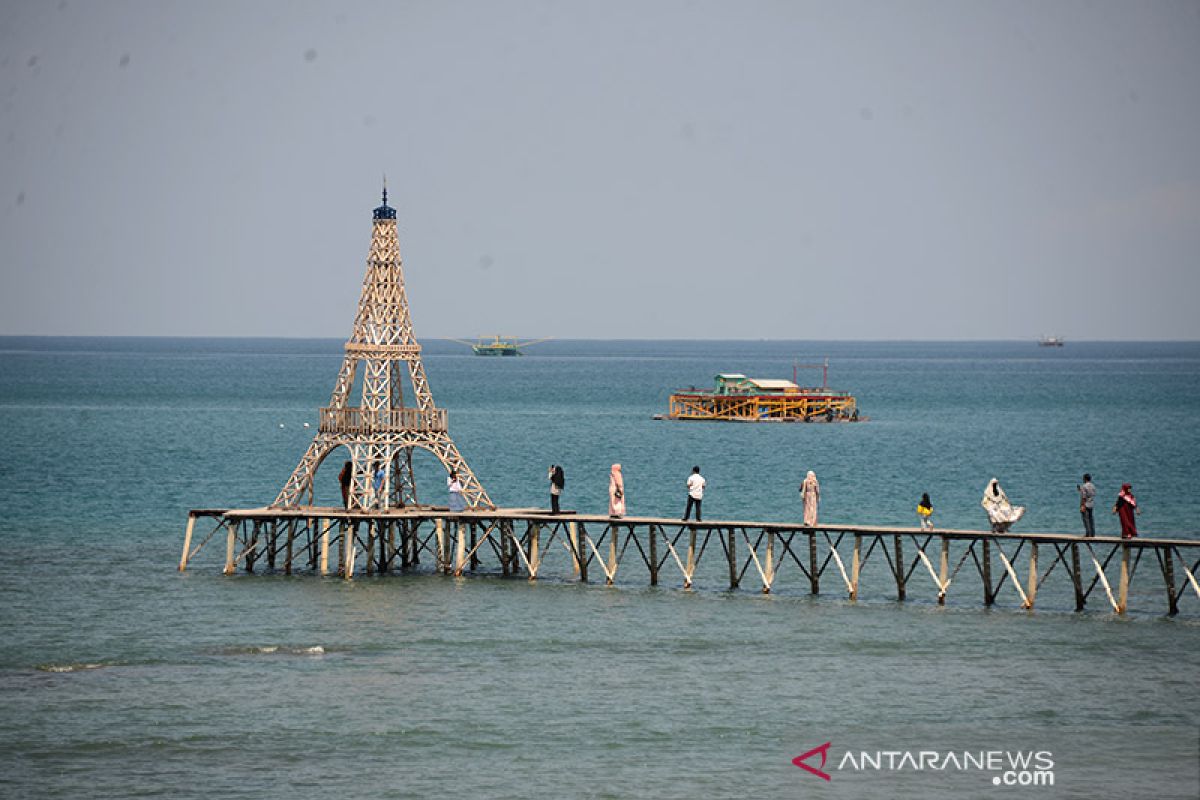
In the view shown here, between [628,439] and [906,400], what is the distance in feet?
237

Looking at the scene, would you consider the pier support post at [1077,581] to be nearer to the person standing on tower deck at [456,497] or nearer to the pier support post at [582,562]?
the pier support post at [582,562]

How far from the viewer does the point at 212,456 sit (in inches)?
3812

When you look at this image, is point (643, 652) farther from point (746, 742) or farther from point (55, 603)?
point (55, 603)

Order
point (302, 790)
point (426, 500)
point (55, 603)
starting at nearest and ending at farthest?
point (302, 790) → point (55, 603) → point (426, 500)

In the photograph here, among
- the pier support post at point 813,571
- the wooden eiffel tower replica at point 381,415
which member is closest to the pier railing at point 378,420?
the wooden eiffel tower replica at point 381,415

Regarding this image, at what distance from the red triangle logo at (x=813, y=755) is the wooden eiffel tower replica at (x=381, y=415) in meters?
19.7

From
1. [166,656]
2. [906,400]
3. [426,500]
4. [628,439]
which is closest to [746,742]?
[166,656]

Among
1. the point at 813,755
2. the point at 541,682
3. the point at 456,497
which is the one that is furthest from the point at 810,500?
the point at 813,755

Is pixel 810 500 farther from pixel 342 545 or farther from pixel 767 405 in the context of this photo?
pixel 767 405

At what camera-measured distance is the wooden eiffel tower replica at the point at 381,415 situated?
50.0m

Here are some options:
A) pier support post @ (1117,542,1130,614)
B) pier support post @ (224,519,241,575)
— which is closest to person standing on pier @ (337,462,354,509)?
pier support post @ (224,519,241,575)

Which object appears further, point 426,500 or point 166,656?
point 426,500

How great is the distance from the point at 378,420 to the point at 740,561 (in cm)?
1157

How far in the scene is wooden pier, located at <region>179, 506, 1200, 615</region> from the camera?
44.9 metres
